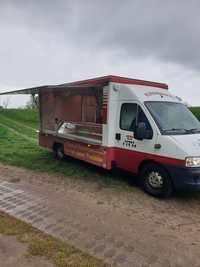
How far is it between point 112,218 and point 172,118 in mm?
2869

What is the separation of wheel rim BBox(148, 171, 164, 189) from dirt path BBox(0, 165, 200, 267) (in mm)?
325

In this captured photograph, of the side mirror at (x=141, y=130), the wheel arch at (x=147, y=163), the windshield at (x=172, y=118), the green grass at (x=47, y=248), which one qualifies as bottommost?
the green grass at (x=47, y=248)

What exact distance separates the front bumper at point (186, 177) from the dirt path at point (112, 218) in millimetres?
455

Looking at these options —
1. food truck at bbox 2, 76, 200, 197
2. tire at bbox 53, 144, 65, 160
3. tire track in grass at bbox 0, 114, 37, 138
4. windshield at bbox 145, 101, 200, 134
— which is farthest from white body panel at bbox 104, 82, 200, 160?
tire track in grass at bbox 0, 114, 37, 138

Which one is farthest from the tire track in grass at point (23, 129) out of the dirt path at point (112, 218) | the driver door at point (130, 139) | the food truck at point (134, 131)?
the dirt path at point (112, 218)

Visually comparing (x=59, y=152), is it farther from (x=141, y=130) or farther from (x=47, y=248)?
(x=47, y=248)

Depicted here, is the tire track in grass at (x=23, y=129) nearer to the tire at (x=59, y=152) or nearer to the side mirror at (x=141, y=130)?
the tire at (x=59, y=152)

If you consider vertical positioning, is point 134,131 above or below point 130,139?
above

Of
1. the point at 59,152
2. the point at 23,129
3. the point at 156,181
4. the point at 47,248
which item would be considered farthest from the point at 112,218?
the point at 23,129

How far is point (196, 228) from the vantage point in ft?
14.2

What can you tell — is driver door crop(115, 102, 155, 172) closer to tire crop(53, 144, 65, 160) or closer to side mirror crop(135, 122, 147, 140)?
side mirror crop(135, 122, 147, 140)

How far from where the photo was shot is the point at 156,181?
5.75 meters

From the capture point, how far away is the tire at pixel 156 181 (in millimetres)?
5570

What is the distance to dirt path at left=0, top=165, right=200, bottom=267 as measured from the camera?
3473 mm
